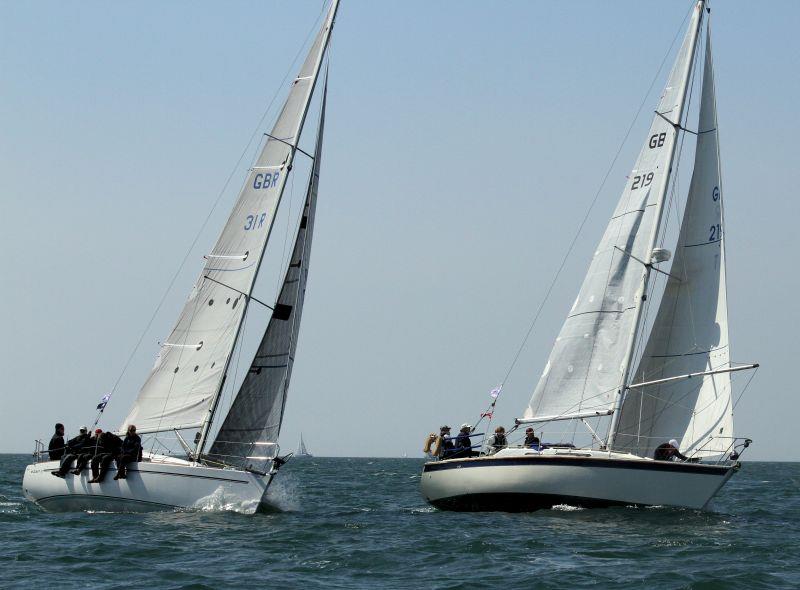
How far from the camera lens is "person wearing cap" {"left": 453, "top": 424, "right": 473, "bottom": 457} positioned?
89.9 ft

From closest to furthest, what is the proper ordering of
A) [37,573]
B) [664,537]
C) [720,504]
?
[37,573]
[664,537]
[720,504]

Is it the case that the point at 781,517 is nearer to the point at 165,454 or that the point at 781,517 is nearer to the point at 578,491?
the point at 578,491

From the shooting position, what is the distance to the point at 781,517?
27344mm

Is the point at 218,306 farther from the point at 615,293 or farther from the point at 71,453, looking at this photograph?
the point at 615,293

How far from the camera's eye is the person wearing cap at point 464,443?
1078 inches

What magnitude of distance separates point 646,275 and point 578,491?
5488 mm

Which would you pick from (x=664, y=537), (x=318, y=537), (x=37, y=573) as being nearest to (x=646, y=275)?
(x=664, y=537)

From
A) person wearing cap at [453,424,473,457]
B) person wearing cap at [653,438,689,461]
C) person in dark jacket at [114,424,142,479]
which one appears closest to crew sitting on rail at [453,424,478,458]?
person wearing cap at [453,424,473,457]

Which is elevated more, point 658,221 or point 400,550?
point 658,221

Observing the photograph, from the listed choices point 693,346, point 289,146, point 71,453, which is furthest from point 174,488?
point 693,346

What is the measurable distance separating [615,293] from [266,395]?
8330 mm

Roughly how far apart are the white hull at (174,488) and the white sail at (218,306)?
4.26 feet

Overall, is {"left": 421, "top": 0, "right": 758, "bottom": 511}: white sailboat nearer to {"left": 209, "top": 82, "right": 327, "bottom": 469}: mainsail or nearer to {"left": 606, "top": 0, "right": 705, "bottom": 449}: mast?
{"left": 606, "top": 0, "right": 705, "bottom": 449}: mast

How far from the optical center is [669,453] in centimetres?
2522
